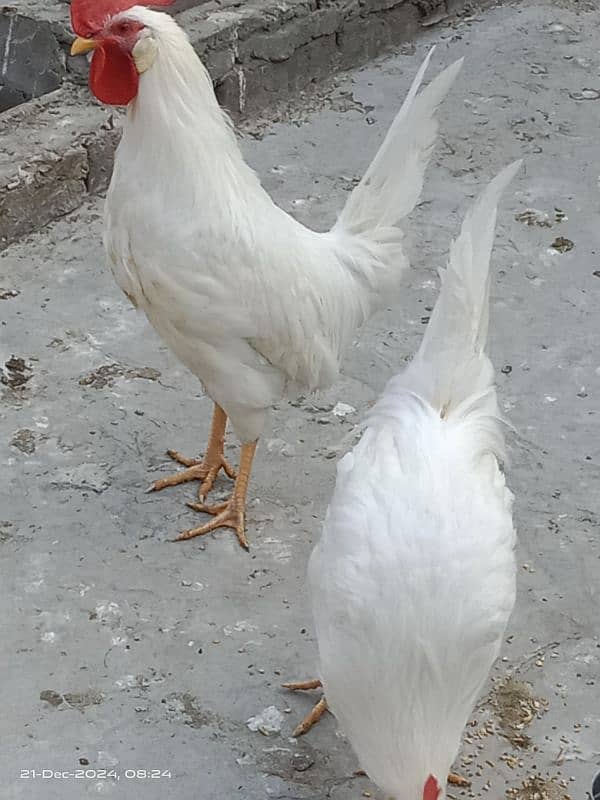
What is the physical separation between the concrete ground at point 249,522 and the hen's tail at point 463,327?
99cm

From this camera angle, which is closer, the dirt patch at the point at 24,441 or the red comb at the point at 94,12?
the red comb at the point at 94,12

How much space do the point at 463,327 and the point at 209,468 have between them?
5.16 ft

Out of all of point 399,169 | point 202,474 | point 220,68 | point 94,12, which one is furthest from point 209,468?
point 220,68

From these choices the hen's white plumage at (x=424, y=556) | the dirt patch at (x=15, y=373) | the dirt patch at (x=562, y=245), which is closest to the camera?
the hen's white plumage at (x=424, y=556)

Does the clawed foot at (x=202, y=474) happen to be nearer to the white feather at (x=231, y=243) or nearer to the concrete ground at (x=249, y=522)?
the concrete ground at (x=249, y=522)

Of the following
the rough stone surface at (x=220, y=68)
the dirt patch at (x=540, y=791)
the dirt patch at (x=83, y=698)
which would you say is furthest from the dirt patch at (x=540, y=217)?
the dirt patch at (x=83, y=698)

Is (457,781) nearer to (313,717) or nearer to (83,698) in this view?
(313,717)

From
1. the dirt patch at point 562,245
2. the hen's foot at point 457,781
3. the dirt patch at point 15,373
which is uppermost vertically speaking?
the dirt patch at point 15,373

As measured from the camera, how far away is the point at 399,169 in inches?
165

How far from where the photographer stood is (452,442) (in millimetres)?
3377

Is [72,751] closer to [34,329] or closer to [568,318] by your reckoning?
[34,329]

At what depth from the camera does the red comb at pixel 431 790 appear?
2.81m

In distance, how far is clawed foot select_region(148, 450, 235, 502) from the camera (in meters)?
4.61

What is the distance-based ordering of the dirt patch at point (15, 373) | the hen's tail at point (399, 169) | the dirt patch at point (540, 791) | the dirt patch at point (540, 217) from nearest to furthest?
the dirt patch at point (540, 791) → the hen's tail at point (399, 169) → the dirt patch at point (15, 373) → the dirt patch at point (540, 217)
